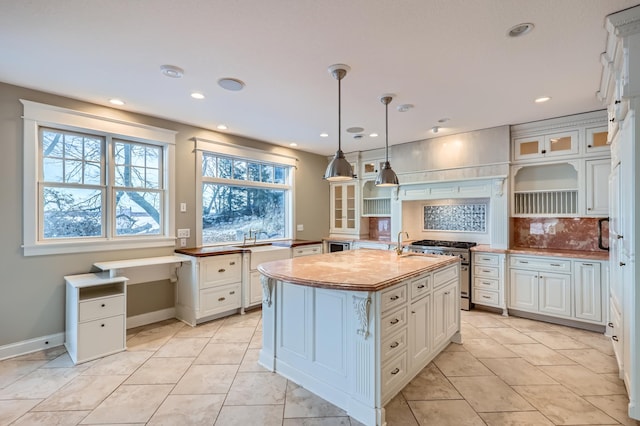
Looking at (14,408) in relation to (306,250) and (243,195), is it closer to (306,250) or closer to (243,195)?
(243,195)

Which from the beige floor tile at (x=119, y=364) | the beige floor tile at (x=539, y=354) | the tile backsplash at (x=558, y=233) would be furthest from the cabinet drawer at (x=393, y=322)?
the tile backsplash at (x=558, y=233)

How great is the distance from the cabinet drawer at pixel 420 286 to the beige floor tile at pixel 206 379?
1.65m

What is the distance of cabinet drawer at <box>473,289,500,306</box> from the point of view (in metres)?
4.10

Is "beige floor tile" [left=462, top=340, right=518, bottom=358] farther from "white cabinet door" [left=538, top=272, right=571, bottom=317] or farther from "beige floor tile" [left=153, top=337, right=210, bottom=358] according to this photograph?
"beige floor tile" [left=153, top=337, right=210, bottom=358]

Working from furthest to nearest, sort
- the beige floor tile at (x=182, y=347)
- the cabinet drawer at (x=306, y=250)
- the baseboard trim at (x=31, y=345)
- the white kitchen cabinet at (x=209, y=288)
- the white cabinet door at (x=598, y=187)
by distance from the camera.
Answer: the cabinet drawer at (x=306, y=250) → the white kitchen cabinet at (x=209, y=288) → the white cabinet door at (x=598, y=187) → the beige floor tile at (x=182, y=347) → the baseboard trim at (x=31, y=345)

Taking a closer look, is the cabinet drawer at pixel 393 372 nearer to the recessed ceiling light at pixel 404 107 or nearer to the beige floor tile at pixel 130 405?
the beige floor tile at pixel 130 405

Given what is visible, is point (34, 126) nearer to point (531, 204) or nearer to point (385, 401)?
point (385, 401)

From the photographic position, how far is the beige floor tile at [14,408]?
6.51 ft

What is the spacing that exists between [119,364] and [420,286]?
277 centimetres

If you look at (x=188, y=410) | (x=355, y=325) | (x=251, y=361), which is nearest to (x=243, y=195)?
(x=251, y=361)

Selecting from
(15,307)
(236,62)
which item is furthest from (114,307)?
(236,62)

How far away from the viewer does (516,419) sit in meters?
1.99

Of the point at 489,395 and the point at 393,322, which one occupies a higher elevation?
the point at 393,322

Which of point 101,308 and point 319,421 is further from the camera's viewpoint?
point 101,308
